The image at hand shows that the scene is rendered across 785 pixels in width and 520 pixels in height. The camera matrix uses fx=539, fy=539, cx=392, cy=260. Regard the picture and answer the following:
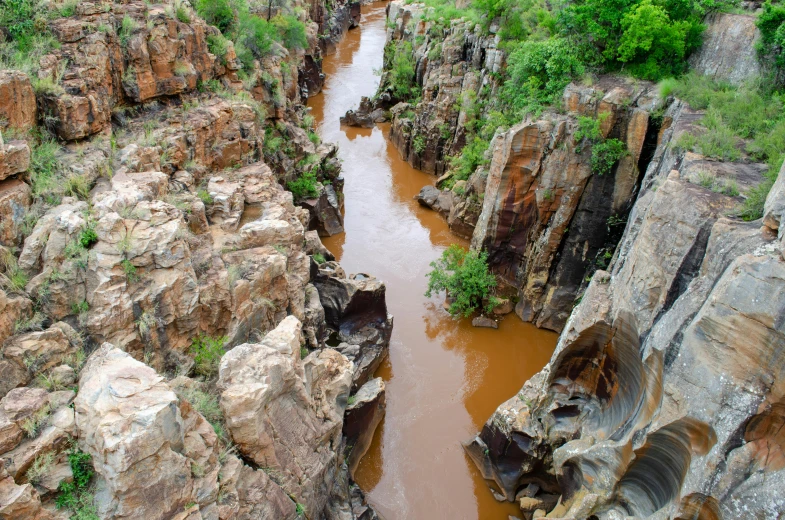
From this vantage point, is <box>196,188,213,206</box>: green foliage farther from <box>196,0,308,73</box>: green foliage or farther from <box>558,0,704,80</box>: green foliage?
<box>558,0,704,80</box>: green foliage

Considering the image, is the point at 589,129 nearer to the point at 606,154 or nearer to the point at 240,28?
the point at 606,154

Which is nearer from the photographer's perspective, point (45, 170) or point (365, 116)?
point (45, 170)

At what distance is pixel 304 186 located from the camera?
23.5 m

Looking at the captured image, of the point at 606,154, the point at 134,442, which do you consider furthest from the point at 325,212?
the point at 134,442

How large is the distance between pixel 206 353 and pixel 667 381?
9250 mm

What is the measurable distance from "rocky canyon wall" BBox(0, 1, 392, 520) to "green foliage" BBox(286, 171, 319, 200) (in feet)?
12.1

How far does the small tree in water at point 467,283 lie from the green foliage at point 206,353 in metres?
9.64

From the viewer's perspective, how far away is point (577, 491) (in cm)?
1216

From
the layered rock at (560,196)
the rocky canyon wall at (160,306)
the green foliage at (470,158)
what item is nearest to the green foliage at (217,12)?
the rocky canyon wall at (160,306)

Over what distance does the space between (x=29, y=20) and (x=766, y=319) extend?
59.4 feet

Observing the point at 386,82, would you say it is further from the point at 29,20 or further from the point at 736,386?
the point at 736,386

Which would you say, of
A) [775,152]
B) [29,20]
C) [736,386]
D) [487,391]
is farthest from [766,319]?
[29,20]

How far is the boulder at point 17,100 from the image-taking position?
39.5 feet

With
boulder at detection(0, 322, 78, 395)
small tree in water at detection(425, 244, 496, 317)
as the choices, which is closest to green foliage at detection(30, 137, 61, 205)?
boulder at detection(0, 322, 78, 395)
